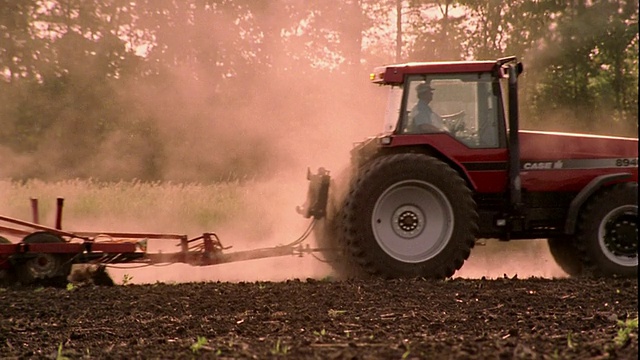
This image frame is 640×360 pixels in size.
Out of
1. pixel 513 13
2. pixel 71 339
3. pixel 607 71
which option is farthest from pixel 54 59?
pixel 71 339

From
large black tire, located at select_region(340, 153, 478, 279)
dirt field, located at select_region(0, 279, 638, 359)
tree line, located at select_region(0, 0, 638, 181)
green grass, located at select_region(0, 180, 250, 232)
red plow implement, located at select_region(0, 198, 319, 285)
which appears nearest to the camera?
dirt field, located at select_region(0, 279, 638, 359)

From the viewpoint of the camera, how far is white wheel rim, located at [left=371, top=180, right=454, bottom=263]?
9617mm

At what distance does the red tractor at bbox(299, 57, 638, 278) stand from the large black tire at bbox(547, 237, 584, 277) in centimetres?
39

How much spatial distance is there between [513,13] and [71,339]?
11.1m

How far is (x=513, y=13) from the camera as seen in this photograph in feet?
53.4

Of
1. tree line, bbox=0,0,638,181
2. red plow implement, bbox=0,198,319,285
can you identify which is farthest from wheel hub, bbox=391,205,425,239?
tree line, bbox=0,0,638,181

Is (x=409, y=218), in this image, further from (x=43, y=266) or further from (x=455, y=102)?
(x=43, y=266)

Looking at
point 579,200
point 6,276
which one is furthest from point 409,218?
point 6,276

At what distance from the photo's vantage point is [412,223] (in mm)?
9719

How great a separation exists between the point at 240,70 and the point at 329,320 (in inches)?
444

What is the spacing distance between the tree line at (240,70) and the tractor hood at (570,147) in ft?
12.6

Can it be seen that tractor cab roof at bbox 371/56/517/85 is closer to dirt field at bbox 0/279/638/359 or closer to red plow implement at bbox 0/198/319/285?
dirt field at bbox 0/279/638/359

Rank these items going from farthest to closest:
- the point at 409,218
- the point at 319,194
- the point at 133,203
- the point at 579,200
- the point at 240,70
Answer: the point at 240,70 < the point at 133,203 < the point at 319,194 < the point at 579,200 < the point at 409,218

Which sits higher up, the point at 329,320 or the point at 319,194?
the point at 319,194
